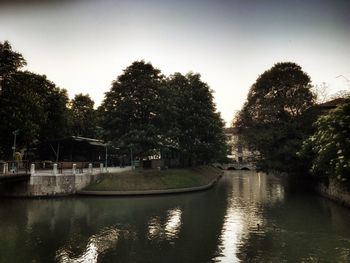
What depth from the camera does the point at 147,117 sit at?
5878 centimetres

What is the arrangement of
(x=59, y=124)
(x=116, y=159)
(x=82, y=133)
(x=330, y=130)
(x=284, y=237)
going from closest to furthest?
1. (x=284, y=237)
2. (x=330, y=130)
3. (x=59, y=124)
4. (x=116, y=159)
5. (x=82, y=133)

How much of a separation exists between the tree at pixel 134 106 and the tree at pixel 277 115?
15.3 metres

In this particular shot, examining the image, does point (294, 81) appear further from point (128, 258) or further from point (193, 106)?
point (128, 258)

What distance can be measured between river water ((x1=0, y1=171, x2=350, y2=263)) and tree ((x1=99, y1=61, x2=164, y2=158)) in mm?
16869

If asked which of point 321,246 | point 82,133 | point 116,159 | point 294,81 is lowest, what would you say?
point 321,246

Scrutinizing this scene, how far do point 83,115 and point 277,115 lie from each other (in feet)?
173

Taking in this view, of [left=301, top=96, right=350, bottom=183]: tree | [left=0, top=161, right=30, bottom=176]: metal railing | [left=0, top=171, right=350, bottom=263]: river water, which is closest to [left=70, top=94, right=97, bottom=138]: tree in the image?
[left=0, top=161, right=30, bottom=176]: metal railing

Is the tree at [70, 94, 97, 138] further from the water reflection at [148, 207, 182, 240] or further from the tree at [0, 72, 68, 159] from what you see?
the water reflection at [148, 207, 182, 240]

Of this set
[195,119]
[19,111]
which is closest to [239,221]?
[19,111]

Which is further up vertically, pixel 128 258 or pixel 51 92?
pixel 51 92

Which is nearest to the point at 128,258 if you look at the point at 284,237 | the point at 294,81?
the point at 284,237

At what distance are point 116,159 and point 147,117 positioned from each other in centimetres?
2157

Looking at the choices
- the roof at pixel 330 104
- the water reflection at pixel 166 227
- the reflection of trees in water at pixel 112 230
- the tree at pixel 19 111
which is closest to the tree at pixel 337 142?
the reflection of trees in water at pixel 112 230

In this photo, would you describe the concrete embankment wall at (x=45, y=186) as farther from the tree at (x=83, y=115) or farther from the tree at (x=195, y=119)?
the tree at (x=83, y=115)
